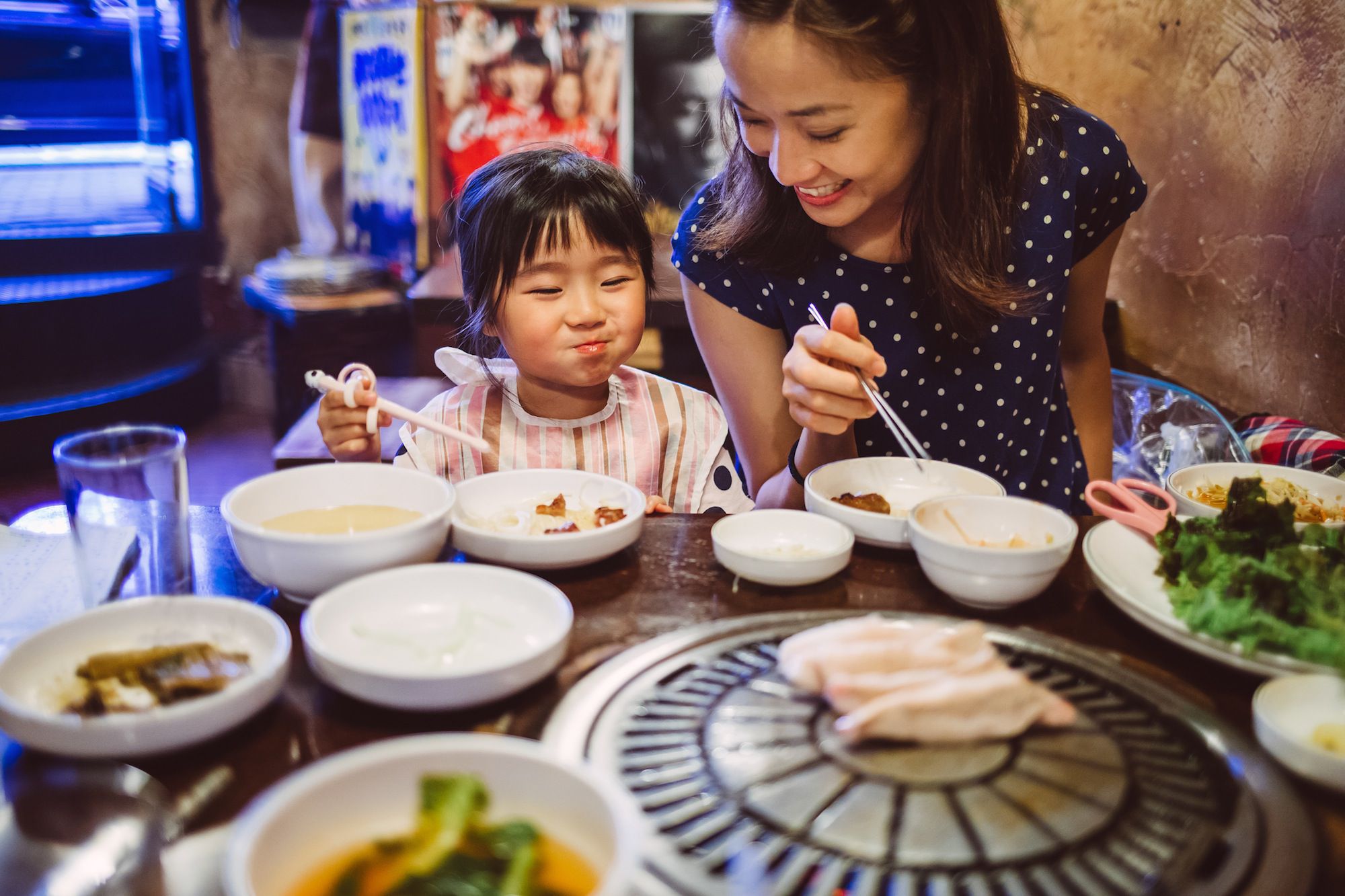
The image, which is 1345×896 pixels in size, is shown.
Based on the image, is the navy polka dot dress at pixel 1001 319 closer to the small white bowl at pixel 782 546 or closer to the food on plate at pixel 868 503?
the food on plate at pixel 868 503

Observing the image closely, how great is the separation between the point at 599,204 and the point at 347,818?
1.48 metres

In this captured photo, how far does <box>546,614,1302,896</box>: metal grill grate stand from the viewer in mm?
823

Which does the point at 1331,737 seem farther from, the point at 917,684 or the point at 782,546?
the point at 782,546

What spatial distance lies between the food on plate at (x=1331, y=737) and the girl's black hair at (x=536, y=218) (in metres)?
1.50

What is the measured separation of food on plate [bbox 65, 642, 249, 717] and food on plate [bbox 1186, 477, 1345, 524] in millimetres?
1493

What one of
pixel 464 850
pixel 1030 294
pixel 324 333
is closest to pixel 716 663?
pixel 464 850

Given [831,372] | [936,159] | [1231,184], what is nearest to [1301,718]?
[831,372]

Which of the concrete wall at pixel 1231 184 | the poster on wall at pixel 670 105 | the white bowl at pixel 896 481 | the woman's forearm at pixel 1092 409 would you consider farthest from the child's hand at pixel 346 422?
the poster on wall at pixel 670 105

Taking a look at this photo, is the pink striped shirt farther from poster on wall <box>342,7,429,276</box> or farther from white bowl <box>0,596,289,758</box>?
poster on wall <box>342,7,429,276</box>

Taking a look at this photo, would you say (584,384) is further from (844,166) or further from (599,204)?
(844,166)

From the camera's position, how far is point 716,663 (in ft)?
3.74

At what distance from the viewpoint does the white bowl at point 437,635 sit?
996 millimetres

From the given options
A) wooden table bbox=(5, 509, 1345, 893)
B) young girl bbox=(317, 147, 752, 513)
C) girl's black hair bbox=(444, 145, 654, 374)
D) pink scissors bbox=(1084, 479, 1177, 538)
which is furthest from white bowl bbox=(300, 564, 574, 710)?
girl's black hair bbox=(444, 145, 654, 374)

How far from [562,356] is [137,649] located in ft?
3.63
